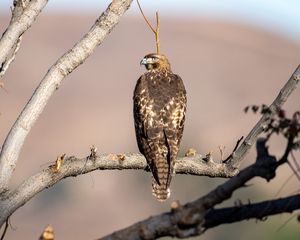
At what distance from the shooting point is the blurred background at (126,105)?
89.1 metres

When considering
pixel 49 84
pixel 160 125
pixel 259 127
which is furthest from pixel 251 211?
pixel 160 125

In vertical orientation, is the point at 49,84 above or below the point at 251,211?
above

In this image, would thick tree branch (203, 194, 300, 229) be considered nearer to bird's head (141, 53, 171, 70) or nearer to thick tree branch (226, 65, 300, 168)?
thick tree branch (226, 65, 300, 168)

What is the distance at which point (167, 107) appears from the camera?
12195 mm

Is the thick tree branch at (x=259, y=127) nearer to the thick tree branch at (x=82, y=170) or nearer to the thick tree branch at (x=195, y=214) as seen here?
the thick tree branch at (x=82, y=170)

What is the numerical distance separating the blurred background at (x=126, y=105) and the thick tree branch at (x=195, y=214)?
67.0m

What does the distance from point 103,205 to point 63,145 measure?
13.0m

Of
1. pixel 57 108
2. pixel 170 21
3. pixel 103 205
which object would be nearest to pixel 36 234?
pixel 103 205

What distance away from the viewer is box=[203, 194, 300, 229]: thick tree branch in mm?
5969

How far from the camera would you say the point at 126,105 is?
390ft

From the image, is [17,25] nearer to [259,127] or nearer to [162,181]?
[259,127]

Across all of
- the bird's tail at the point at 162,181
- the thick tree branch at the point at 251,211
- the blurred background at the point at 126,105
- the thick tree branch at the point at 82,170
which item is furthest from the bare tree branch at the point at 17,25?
the blurred background at the point at 126,105

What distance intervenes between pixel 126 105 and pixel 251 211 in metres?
113

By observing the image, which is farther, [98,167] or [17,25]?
[98,167]
